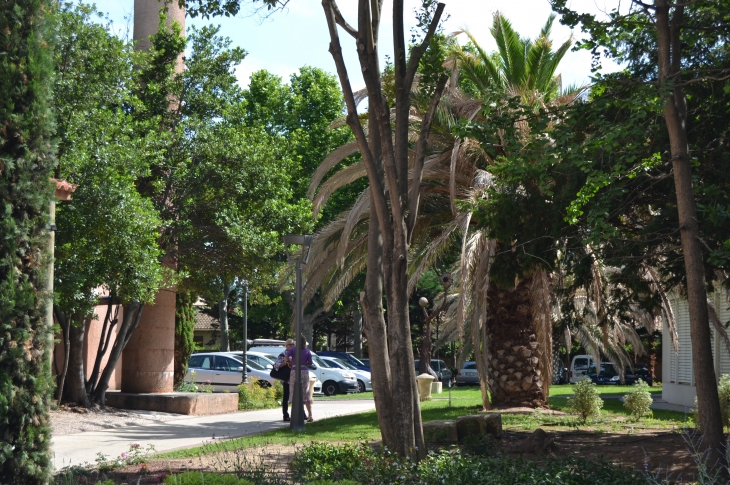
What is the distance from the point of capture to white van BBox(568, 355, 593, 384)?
4568cm

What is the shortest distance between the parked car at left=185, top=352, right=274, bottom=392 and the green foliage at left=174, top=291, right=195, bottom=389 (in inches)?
233

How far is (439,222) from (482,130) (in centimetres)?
719

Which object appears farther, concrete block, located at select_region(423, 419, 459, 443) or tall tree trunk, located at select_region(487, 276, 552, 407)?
tall tree trunk, located at select_region(487, 276, 552, 407)

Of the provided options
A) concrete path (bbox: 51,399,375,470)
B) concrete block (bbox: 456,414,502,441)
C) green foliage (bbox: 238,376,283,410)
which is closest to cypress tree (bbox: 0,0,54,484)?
concrete path (bbox: 51,399,375,470)

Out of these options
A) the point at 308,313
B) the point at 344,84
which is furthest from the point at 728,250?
the point at 308,313

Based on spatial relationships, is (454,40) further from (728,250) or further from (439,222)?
(728,250)

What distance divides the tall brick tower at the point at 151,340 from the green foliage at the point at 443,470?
1192 cm

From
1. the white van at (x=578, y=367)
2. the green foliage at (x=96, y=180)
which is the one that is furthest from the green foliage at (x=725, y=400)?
the white van at (x=578, y=367)

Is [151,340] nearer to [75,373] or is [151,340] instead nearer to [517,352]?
[75,373]

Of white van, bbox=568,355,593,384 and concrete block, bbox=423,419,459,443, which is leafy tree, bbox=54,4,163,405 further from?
white van, bbox=568,355,593,384

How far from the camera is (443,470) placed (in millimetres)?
7047

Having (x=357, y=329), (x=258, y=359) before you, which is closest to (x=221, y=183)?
(x=258, y=359)

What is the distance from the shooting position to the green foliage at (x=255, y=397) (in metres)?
21.7

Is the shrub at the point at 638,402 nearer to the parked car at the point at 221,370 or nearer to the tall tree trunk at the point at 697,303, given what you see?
the tall tree trunk at the point at 697,303
